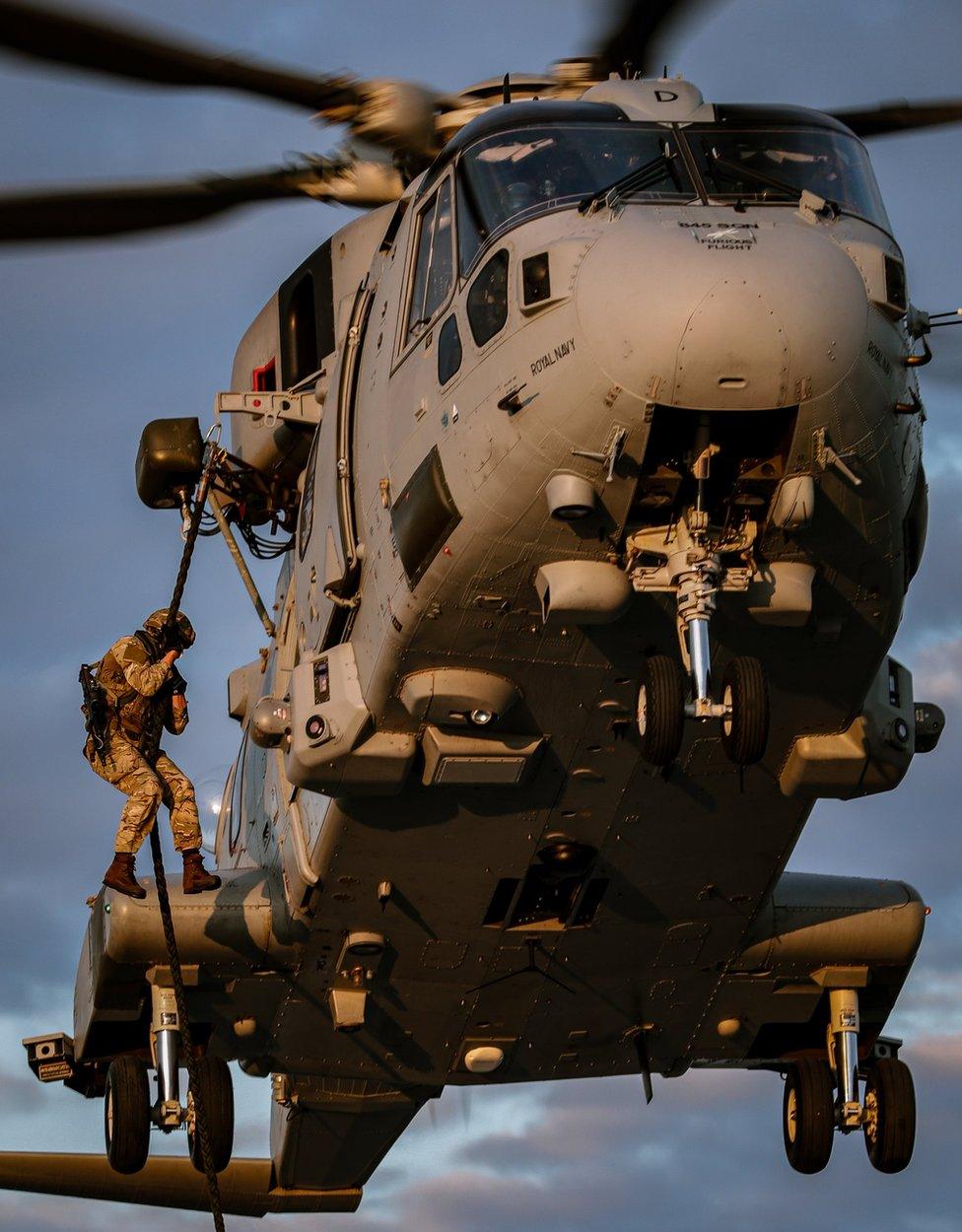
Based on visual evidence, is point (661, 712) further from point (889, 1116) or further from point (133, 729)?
point (889, 1116)

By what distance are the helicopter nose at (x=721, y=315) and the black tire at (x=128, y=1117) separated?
25.1 feet

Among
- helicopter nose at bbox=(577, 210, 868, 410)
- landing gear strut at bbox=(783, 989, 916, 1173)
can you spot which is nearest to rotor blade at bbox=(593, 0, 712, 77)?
helicopter nose at bbox=(577, 210, 868, 410)

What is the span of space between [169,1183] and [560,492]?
30.5 feet

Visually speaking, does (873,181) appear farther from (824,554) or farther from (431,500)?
(431,500)

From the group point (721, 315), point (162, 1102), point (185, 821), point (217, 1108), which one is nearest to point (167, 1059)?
point (162, 1102)

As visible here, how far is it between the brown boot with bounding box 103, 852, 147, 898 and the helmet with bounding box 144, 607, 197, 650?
1.59m

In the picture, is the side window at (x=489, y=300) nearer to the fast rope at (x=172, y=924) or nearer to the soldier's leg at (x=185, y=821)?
the fast rope at (x=172, y=924)

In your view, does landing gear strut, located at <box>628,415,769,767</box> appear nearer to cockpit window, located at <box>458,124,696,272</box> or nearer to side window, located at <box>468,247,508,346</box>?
side window, located at <box>468,247,508,346</box>

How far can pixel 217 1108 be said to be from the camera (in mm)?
18109

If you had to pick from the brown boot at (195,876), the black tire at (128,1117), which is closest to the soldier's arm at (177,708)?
the brown boot at (195,876)

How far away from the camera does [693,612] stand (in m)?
13.9

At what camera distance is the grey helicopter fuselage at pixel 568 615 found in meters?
13.5

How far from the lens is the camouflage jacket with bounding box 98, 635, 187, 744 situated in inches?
672

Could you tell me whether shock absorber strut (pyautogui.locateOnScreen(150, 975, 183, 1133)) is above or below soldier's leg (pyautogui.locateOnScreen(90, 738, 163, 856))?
below
